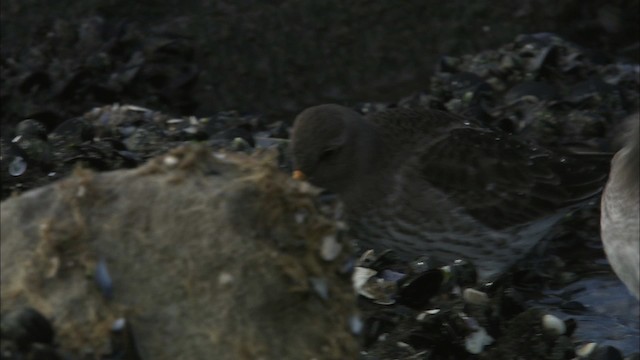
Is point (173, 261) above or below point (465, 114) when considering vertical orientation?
above

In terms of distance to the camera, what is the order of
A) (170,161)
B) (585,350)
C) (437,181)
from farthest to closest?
(437,181)
(585,350)
(170,161)

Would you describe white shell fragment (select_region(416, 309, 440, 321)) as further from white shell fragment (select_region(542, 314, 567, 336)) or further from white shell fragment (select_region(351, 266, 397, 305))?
white shell fragment (select_region(542, 314, 567, 336))

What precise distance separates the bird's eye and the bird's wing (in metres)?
0.38

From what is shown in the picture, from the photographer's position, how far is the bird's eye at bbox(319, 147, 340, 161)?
18.4 ft

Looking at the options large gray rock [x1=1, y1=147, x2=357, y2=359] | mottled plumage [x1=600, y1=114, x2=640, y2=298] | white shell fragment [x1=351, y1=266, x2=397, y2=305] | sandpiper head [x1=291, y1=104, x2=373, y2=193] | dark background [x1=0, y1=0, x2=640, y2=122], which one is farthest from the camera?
dark background [x1=0, y1=0, x2=640, y2=122]

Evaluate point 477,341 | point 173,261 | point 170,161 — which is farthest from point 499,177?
point 173,261

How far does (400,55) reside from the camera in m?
8.55

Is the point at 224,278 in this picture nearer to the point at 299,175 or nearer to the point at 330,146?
the point at 299,175

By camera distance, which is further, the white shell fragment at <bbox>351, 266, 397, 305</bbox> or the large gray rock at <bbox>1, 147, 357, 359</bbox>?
the white shell fragment at <bbox>351, 266, 397, 305</bbox>

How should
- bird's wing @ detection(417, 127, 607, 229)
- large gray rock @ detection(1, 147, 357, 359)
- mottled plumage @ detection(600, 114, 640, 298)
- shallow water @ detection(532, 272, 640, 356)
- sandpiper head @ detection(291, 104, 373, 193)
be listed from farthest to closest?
1. bird's wing @ detection(417, 127, 607, 229)
2. sandpiper head @ detection(291, 104, 373, 193)
3. shallow water @ detection(532, 272, 640, 356)
4. mottled plumage @ detection(600, 114, 640, 298)
5. large gray rock @ detection(1, 147, 357, 359)

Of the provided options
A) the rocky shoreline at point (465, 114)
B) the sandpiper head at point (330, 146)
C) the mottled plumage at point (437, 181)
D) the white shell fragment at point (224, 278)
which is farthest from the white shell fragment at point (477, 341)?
the white shell fragment at point (224, 278)

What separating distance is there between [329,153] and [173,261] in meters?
2.58

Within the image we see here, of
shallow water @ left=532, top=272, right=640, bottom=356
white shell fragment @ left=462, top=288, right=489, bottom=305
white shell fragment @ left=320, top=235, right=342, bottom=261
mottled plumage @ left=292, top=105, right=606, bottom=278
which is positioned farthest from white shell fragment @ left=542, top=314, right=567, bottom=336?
white shell fragment @ left=320, top=235, right=342, bottom=261

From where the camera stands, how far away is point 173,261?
312 centimetres
